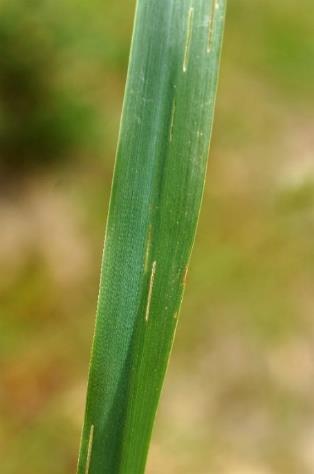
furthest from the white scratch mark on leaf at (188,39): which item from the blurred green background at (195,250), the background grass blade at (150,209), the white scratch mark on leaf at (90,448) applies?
the blurred green background at (195,250)

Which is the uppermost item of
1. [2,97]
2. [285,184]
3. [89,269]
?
[2,97]

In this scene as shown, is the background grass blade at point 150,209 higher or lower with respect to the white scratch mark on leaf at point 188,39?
lower

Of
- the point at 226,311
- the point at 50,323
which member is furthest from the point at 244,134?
the point at 50,323

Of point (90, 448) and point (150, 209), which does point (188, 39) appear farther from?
point (90, 448)

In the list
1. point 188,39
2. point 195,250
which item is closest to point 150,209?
point 188,39

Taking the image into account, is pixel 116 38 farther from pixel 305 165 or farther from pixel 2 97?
pixel 305 165

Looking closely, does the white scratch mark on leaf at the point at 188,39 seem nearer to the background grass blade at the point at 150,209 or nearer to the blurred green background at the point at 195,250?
the background grass blade at the point at 150,209

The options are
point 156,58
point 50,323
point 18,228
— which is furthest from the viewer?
point 18,228
